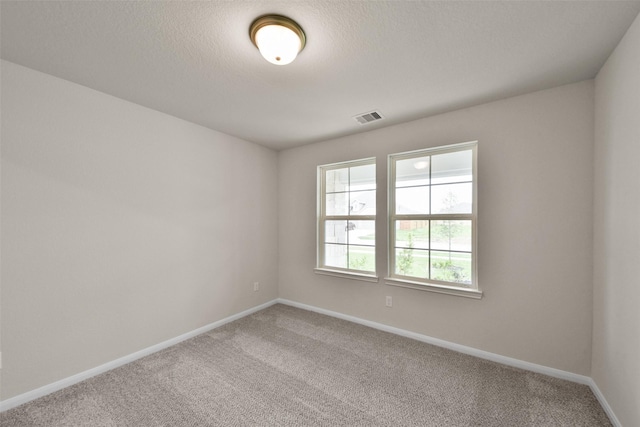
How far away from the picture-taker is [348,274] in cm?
342

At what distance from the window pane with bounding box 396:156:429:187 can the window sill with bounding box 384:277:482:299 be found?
116 cm

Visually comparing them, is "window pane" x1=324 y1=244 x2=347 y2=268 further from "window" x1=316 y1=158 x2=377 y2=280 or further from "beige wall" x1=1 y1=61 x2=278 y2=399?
"beige wall" x1=1 y1=61 x2=278 y2=399

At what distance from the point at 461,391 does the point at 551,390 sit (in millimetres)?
712

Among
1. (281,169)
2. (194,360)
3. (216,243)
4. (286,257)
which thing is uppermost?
(281,169)

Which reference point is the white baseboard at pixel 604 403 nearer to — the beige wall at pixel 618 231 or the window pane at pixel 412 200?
the beige wall at pixel 618 231

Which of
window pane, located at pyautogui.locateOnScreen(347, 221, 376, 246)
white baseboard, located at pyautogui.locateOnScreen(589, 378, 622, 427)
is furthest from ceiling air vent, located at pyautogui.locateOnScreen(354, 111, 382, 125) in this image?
white baseboard, located at pyautogui.locateOnScreen(589, 378, 622, 427)

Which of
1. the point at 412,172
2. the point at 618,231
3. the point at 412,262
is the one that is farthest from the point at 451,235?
the point at 618,231

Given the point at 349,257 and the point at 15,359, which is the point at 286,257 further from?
the point at 15,359

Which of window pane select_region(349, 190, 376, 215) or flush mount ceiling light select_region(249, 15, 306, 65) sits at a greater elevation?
flush mount ceiling light select_region(249, 15, 306, 65)

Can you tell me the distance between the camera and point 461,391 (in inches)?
79.0

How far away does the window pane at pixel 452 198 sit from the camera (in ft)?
8.83

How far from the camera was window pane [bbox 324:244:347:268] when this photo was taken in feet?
12.0

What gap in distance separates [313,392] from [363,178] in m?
2.49

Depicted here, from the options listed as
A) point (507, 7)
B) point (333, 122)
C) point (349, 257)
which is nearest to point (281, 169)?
point (333, 122)
